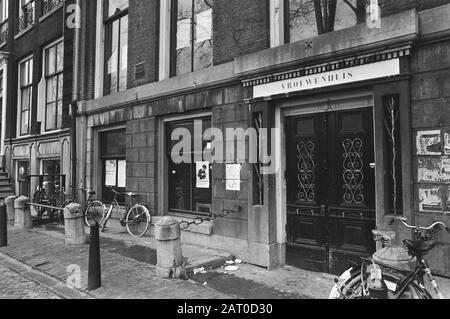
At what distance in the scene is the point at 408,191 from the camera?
17.2ft

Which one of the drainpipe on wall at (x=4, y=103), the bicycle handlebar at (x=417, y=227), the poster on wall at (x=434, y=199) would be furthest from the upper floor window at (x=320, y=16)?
the drainpipe on wall at (x=4, y=103)

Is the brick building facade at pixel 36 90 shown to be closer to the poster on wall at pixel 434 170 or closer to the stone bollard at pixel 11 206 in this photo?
the stone bollard at pixel 11 206

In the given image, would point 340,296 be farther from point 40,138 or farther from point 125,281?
point 40,138

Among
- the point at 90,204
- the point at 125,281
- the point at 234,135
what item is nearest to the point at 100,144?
the point at 90,204

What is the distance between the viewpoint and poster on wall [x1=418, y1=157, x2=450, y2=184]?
4.99 m

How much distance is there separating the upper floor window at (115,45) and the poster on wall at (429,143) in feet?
27.6

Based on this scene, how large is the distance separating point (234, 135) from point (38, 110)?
11.1 metres

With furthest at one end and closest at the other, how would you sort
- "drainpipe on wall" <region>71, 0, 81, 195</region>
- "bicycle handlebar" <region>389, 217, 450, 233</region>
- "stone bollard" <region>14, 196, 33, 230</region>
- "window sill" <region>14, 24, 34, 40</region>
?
"window sill" <region>14, 24, 34, 40</region> < "drainpipe on wall" <region>71, 0, 81, 195</region> < "stone bollard" <region>14, 196, 33, 230</region> < "bicycle handlebar" <region>389, 217, 450, 233</region>

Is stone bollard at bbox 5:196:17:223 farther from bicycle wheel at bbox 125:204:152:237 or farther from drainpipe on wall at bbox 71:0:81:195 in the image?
bicycle wheel at bbox 125:204:152:237

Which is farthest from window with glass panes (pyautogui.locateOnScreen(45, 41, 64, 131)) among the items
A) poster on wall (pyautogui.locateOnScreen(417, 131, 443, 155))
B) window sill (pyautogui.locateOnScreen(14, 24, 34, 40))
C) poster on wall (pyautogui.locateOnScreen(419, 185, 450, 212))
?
poster on wall (pyautogui.locateOnScreen(419, 185, 450, 212))

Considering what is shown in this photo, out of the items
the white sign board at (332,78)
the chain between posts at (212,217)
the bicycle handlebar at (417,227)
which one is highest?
the white sign board at (332,78)

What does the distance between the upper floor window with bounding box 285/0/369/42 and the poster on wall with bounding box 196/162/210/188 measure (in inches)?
129

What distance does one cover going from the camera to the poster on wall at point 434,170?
16.4ft

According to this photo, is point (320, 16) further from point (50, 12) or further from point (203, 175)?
point (50, 12)
